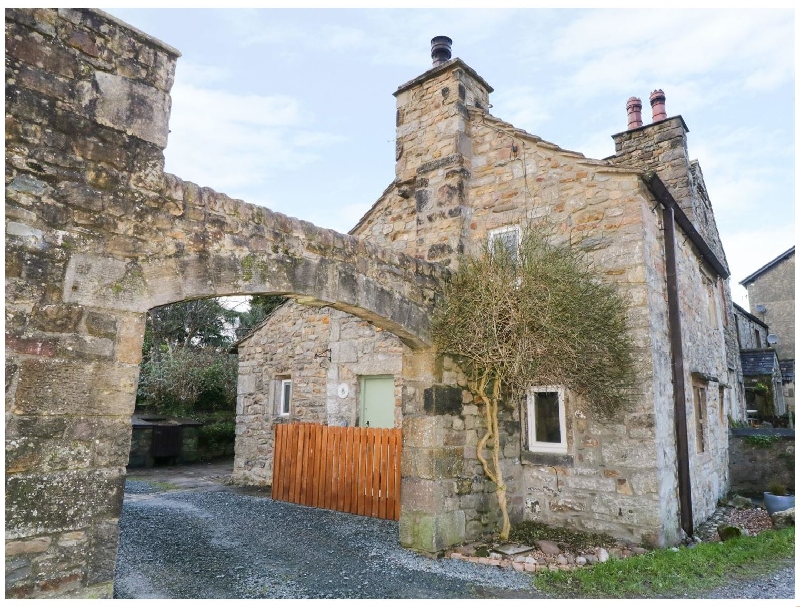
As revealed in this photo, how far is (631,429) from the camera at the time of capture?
244 inches

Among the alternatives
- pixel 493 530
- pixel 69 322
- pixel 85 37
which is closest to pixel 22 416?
pixel 69 322

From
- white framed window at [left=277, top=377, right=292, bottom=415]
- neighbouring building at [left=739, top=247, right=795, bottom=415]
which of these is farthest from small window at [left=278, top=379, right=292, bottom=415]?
neighbouring building at [left=739, top=247, right=795, bottom=415]

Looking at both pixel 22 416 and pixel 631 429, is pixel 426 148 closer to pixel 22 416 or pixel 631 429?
pixel 631 429

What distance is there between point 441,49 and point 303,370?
616cm

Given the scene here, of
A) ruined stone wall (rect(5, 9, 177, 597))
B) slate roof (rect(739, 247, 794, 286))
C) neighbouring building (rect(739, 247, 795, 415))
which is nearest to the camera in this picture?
ruined stone wall (rect(5, 9, 177, 597))

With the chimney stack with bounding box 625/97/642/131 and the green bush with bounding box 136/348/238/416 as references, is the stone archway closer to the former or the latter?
the chimney stack with bounding box 625/97/642/131

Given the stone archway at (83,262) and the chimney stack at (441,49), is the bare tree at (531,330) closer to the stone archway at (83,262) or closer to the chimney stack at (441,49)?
the stone archway at (83,262)

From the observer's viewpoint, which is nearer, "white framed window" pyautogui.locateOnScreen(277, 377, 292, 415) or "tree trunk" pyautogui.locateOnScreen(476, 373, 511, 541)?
"tree trunk" pyautogui.locateOnScreen(476, 373, 511, 541)

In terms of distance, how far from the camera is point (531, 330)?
A: 5910mm

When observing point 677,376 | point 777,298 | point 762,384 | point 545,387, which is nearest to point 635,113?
point 677,376

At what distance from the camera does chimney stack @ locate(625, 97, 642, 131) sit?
10852 mm

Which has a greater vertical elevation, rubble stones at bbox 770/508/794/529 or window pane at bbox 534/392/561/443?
window pane at bbox 534/392/561/443

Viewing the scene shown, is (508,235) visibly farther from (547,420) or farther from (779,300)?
(779,300)

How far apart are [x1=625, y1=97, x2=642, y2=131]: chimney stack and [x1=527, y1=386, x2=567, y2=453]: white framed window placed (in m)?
6.56
